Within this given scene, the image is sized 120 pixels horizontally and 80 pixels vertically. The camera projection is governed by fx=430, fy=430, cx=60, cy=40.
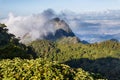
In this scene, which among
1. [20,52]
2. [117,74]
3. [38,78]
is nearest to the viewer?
[38,78]

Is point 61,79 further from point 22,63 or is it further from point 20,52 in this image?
point 20,52

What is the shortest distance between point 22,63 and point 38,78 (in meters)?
1.78

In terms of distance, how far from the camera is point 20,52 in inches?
2073

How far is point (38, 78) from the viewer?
2012cm

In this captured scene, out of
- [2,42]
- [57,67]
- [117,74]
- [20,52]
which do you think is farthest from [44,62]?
[117,74]

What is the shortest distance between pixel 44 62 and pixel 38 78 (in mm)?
1769

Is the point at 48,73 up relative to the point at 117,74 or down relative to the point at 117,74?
up

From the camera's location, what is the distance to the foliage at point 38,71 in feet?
66.7

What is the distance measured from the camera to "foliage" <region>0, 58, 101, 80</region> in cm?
2033

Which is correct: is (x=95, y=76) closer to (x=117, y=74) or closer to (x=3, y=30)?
(x=3, y=30)

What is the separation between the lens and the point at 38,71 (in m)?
20.6

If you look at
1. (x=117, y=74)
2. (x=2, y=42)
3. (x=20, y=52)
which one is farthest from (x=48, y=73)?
(x=117, y=74)

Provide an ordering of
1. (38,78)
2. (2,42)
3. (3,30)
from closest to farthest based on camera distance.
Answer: (38,78) → (2,42) → (3,30)

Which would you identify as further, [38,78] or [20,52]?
[20,52]
